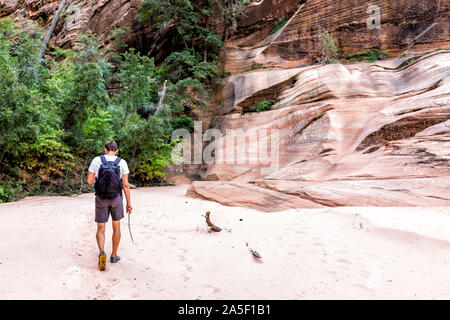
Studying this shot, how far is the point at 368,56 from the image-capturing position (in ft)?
44.2

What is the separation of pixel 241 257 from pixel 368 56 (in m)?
14.1

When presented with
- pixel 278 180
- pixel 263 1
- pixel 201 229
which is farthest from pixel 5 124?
pixel 263 1

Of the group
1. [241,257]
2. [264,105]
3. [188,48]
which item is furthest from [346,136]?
[188,48]

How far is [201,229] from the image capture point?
207 inches

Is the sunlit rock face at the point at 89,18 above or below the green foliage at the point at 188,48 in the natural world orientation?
above

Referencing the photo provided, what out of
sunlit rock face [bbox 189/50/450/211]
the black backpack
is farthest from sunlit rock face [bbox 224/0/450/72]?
the black backpack

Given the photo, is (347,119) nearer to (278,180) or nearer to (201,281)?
(278,180)

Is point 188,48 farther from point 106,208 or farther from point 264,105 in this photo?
point 106,208

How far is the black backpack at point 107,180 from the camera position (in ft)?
10.5

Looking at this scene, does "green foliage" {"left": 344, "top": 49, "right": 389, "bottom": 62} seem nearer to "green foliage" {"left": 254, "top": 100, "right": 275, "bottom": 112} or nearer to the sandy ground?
"green foliage" {"left": 254, "top": 100, "right": 275, "bottom": 112}

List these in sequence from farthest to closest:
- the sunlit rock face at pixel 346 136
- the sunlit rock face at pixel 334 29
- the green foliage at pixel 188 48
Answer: the green foliage at pixel 188 48, the sunlit rock face at pixel 334 29, the sunlit rock face at pixel 346 136

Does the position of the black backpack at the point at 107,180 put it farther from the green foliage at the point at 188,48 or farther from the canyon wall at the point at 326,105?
the green foliage at the point at 188,48

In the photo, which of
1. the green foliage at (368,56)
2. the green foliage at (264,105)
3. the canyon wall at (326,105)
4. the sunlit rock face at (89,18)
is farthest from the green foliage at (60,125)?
the green foliage at (368,56)

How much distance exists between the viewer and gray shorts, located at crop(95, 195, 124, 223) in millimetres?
3285
